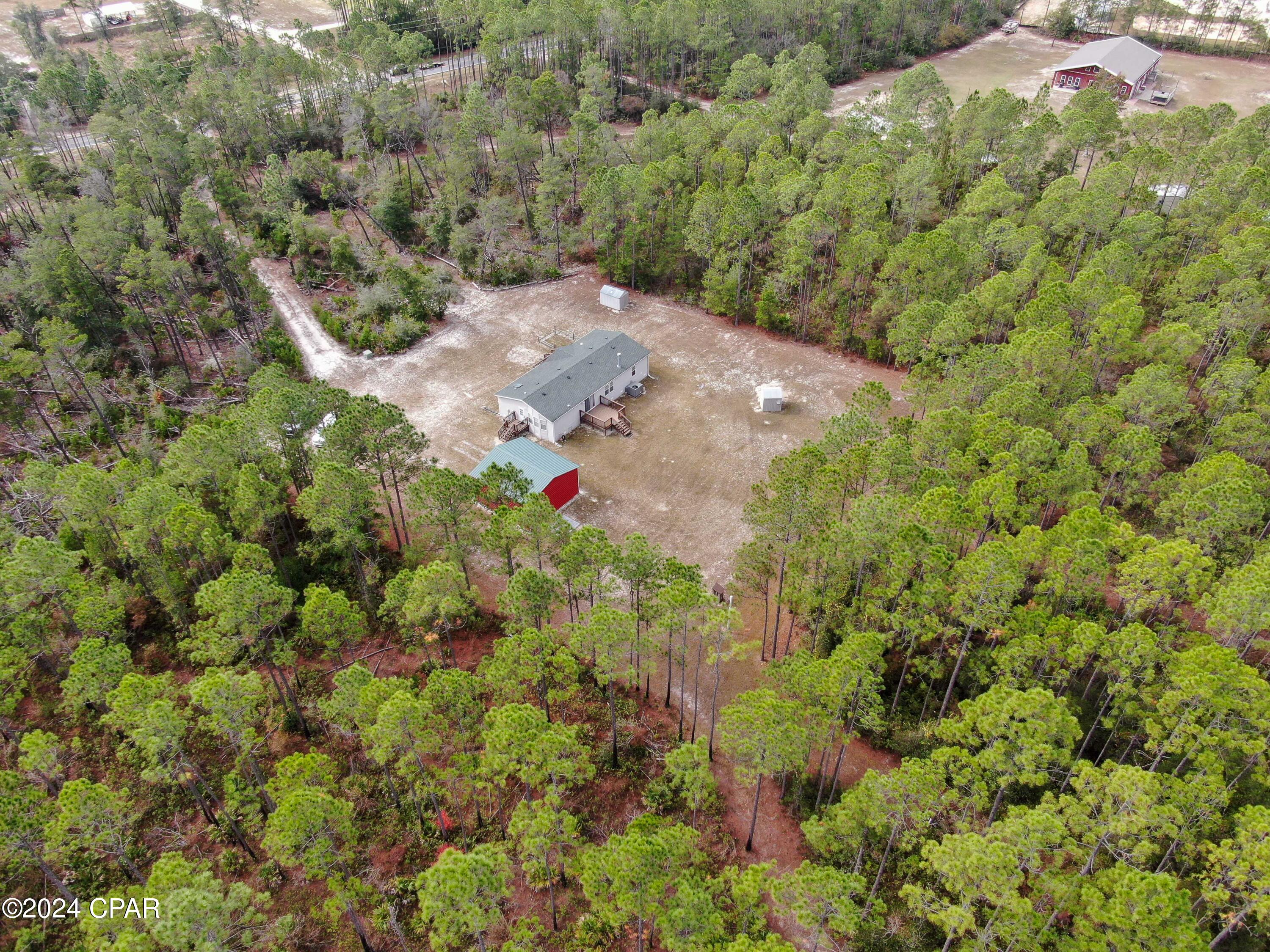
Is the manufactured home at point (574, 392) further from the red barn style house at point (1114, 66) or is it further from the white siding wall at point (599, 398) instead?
the red barn style house at point (1114, 66)

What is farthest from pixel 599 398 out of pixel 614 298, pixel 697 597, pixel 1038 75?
pixel 1038 75

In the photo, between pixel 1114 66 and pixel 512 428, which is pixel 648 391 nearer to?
pixel 512 428

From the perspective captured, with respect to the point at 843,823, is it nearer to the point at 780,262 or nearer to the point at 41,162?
the point at 780,262

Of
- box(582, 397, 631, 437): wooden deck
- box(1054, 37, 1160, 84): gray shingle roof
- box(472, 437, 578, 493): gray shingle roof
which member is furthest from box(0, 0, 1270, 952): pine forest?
box(1054, 37, 1160, 84): gray shingle roof

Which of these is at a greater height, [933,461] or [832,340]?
[933,461]

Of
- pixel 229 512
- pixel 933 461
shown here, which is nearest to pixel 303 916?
pixel 229 512

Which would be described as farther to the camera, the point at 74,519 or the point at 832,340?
the point at 832,340
